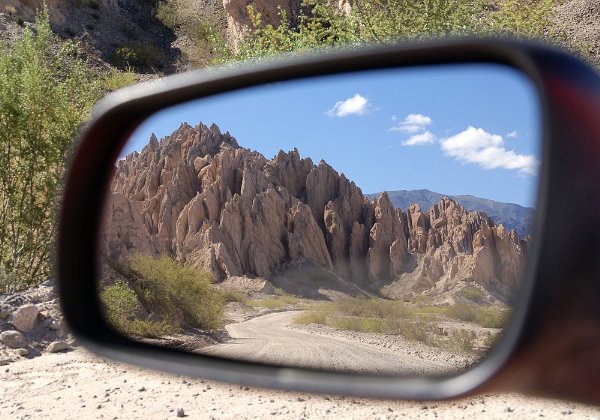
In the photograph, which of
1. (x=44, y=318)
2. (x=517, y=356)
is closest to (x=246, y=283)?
(x=517, y=356)

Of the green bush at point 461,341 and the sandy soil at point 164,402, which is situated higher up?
the green bush at point 461,341

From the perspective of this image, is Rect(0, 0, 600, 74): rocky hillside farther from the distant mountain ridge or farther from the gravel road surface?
the distant mountain ridge

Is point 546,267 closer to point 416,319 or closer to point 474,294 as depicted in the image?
point 474,294

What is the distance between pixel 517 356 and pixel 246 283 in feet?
5.84

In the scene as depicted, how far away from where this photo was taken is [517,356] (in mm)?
1585

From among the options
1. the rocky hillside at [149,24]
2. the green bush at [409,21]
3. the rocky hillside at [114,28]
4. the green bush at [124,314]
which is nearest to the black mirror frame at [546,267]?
the green bush at [124,314]

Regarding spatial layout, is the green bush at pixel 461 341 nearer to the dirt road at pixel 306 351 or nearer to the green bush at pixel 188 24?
the dirt road at pixel 306 351

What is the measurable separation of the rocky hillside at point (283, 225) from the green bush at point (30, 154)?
975 cm

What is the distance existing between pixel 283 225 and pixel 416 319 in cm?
101

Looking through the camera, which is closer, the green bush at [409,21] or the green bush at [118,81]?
the green bush at [409,21]

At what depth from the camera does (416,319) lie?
2168 millimetres

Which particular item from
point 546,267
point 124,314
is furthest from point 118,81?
point 546,267

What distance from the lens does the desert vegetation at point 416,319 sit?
2.00 meters

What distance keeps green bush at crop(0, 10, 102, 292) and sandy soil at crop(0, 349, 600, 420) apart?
4.95m
